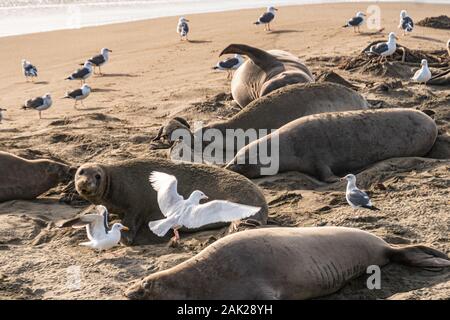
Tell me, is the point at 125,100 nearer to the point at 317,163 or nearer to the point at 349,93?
the point at 349,93

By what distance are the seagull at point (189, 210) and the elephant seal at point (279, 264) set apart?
33 centimetres

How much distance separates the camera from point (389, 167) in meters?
7.82

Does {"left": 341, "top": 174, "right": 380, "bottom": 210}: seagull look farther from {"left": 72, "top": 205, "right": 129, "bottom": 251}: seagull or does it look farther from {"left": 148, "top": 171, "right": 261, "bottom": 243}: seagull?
{"left": 72, "top": 205, "right": 129, "bottom": 251}: seagull

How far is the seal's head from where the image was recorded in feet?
22.6

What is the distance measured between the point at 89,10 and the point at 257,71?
14.2 metres

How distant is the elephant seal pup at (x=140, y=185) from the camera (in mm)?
6867

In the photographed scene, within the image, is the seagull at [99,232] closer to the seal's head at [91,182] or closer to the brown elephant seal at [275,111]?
the seal's head at [91,182]

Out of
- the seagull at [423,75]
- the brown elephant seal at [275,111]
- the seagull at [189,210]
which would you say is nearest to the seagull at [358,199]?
the seagull at [189,210]

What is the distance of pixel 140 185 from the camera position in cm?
714

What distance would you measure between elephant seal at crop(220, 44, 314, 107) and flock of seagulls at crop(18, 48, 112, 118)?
6.40ft

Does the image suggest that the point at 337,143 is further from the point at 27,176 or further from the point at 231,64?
the point at 231,64

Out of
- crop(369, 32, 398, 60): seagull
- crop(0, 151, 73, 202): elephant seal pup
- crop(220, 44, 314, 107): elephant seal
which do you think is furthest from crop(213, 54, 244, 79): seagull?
crop(0, 151, 73, 202): elephant seal pup

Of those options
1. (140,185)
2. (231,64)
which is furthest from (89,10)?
(140,185)

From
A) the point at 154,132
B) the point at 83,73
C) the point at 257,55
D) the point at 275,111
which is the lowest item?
the point at 154,132
